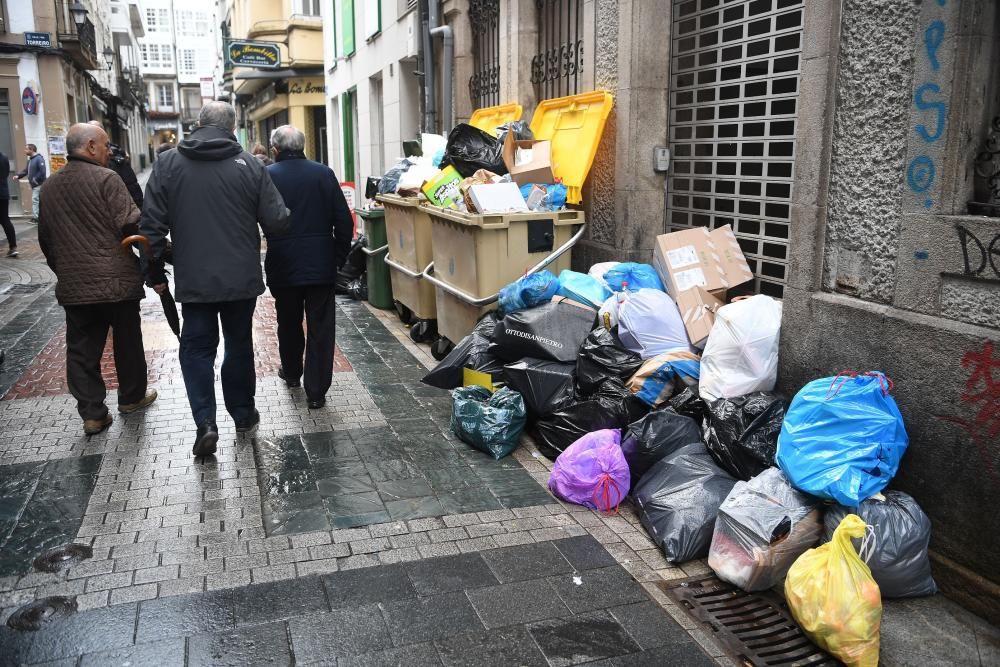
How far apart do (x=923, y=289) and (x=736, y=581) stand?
1472 mm

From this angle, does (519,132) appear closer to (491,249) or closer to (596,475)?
(491,249)

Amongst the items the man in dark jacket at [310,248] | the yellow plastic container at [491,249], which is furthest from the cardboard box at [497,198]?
the man in dark jacket at [310,248]

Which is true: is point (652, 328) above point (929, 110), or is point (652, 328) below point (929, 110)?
below

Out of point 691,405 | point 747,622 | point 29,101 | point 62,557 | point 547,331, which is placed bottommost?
point 747,622

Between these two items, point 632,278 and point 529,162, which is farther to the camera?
point 529,162

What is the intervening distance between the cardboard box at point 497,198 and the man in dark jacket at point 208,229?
65.8 inches

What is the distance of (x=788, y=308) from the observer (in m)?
4.40

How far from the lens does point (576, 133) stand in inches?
267

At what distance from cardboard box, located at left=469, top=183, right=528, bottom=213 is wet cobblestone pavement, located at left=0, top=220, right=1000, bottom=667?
1592 mm

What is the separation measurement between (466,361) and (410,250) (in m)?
2.55

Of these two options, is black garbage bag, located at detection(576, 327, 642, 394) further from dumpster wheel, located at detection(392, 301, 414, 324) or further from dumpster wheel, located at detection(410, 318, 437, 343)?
dumpster wheel, located at detection(392, 301, 414, 324)

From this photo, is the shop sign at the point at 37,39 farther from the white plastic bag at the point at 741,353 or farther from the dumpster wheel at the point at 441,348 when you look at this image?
the white plastic bag at the point at 741,353

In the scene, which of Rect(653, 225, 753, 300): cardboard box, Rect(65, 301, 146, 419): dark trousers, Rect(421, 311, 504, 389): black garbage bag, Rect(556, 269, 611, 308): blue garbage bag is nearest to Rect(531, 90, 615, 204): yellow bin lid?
Rect(556, 269, 611, 308): blue garbage bag

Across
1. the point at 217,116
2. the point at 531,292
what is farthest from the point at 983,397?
the point at 217,116
